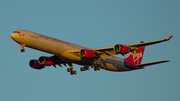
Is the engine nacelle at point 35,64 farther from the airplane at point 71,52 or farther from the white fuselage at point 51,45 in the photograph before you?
the white fuselage at point 51,45

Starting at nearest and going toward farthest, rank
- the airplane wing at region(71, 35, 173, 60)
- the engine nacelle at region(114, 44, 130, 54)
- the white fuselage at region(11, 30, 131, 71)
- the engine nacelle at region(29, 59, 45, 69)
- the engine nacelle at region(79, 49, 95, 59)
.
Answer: the airplane wing at region(71, 35, 173, 60) → the white fuselage at region(11, 30, 131, 71) → the engine nacelle at region(114, 44, 130, 54) → the engine nacelle at region(79, 49, 95, 59) → the engine nacelle at region(29, 59, 45, 69)

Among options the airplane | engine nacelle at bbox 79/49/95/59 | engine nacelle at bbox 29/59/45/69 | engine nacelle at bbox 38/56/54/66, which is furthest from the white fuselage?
engine nacelle at bbox 29/59/45/69

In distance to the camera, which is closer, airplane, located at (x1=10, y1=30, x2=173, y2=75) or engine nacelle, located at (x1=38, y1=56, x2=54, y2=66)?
airplane, located at (x1=10, y1=30, x2=173, y2=75)

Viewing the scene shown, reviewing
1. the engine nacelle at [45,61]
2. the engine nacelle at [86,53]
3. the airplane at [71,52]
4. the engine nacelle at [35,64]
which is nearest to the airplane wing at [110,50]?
the airplane at [71,52]

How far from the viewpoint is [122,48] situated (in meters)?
53.1

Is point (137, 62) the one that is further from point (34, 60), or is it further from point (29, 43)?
point (29, 43)

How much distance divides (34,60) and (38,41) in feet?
36.5

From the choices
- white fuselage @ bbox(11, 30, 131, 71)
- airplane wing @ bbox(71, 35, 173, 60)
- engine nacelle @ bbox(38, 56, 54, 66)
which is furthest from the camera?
engine nacelle @ bbox(38, 56, 54, 66)

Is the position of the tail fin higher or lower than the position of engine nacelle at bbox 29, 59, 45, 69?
higher

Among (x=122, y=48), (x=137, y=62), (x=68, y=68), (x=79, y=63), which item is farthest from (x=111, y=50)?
(x=137, y=62)

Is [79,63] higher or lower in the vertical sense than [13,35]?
lower

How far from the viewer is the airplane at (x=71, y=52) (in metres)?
53.1

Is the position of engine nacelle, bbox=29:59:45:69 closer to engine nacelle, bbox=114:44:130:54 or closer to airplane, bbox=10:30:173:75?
airplane, bbox=10:30:173:75

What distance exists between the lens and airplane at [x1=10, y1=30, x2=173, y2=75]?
53.1m
